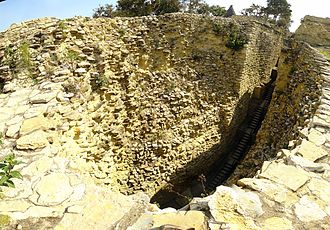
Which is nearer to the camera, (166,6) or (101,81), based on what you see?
(101,81)

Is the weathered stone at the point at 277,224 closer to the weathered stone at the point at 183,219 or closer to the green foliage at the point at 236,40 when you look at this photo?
the weathered stone at the point at 183,219

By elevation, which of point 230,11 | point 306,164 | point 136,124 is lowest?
point 136,124

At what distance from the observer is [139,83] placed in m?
8.10

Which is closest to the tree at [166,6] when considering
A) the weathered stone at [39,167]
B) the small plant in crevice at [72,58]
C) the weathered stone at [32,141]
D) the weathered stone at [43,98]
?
the small plant in crevice at [72,58]

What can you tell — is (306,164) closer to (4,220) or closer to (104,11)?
(4,220)

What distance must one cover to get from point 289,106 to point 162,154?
148 inches

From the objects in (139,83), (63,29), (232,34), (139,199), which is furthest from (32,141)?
(232,34)

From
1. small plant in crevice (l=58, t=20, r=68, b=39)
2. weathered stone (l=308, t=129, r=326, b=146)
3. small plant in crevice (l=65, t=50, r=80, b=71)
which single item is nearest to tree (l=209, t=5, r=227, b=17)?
small plant in crevice (l=58, t=20, r=68, b=39)

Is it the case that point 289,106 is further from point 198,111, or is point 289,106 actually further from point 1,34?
point 1,34

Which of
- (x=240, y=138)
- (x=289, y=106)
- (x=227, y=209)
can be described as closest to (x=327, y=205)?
(x=227, y=209)

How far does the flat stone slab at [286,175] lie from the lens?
108 inches

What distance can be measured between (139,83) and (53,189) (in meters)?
5.80

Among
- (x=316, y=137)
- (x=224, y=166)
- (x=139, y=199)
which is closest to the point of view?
(x=139, y=199)

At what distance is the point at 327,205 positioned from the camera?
249cm
